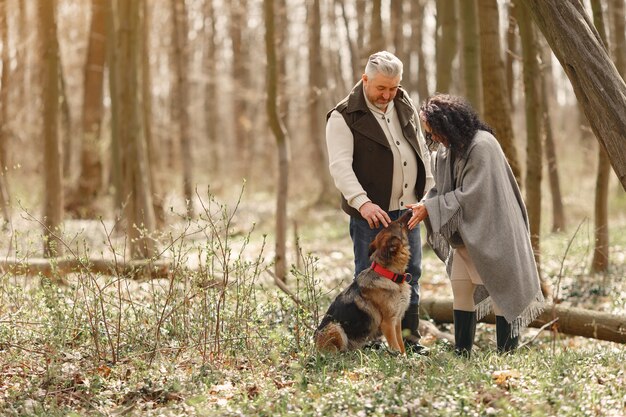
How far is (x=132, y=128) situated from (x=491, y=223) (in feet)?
23.6

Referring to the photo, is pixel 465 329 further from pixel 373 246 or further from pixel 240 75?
pixel 240 75

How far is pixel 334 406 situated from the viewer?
4621 millimetres

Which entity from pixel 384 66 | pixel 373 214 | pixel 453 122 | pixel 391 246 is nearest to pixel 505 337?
pixel 391 246

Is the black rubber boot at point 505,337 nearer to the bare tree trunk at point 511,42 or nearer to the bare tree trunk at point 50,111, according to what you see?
the bare tree trunk at point 511,42

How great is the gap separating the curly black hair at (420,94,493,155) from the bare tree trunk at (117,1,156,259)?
6.03 meters

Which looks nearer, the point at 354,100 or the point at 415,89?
the point at 354,100

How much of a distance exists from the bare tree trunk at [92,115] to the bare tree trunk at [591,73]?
16.5m

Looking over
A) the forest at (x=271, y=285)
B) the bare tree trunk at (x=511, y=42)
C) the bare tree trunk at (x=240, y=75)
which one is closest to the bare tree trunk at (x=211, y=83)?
the bare tree trunk at (x=240, y=75)

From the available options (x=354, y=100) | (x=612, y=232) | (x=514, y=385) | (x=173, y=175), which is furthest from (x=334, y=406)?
(x=173, y=175)

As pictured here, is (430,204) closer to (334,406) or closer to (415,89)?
(334,406)

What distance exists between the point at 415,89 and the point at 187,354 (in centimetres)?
2367

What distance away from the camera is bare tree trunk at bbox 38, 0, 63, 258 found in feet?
35.2

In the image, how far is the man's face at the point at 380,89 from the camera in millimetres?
5871

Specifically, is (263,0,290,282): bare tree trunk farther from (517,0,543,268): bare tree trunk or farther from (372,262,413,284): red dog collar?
(372,262,413,284): red dog collar
